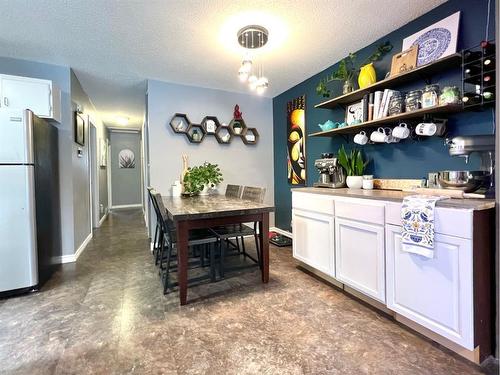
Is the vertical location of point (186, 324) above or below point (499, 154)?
below

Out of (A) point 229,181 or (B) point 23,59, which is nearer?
(B) point 23,59

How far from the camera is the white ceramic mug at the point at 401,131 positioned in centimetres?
210

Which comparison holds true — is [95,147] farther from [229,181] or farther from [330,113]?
[330,113]

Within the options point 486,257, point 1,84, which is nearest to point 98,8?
point 1,84

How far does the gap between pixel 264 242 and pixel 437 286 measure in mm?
1309

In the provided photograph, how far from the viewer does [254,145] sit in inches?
163

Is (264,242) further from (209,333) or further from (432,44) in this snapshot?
(432,44)

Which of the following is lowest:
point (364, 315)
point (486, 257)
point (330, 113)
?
point (364, 315)

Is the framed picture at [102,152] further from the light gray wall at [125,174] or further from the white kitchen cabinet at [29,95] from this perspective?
→ the white kitchen cabinet at [29,95]

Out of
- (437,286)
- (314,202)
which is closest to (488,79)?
(437,286)

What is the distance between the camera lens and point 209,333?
1.66 m

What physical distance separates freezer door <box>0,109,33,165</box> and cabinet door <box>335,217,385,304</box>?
8.89 ft

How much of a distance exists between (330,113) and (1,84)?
11.4ft

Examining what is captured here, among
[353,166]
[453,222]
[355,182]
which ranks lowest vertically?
[453,222]
